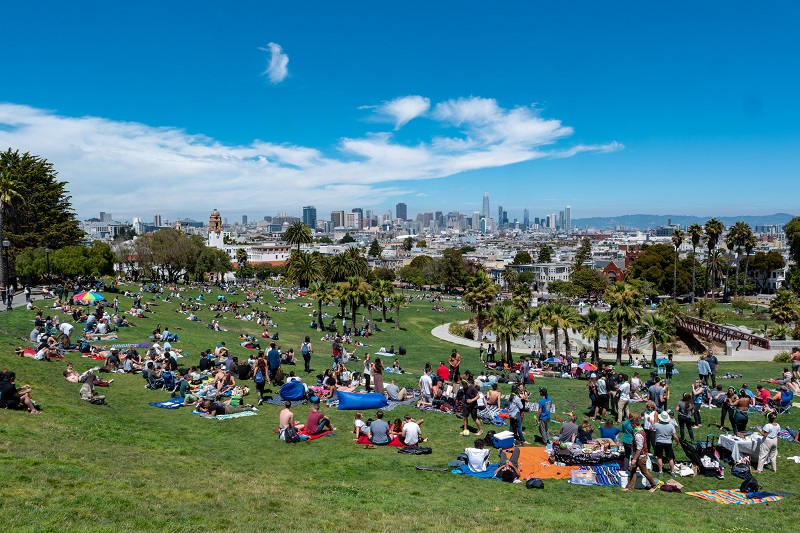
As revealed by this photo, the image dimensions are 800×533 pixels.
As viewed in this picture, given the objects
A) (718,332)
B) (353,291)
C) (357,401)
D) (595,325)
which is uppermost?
(353,291)

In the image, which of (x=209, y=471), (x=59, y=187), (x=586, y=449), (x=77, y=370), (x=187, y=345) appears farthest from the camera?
(x=59, y=187)

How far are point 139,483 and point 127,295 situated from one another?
41170 millimetres

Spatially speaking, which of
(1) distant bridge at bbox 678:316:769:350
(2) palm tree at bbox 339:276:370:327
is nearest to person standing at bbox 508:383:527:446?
(2) palm tree at bbox 339:276:370:327

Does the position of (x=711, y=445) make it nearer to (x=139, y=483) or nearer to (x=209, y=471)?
(x=209, y=471)

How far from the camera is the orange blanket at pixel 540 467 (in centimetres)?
1197

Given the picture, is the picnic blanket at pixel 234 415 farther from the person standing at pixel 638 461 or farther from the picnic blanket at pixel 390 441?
the person standing at pixel 638 461

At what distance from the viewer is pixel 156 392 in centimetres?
1783

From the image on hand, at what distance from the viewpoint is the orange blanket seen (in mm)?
11969

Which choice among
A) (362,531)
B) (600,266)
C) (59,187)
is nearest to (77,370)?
(362,531)

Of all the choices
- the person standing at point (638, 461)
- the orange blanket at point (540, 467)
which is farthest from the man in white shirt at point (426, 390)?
the person standing at point (638, 461)

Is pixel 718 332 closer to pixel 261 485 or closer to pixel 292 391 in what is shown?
pixel 292 391

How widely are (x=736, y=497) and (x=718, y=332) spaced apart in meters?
39.6

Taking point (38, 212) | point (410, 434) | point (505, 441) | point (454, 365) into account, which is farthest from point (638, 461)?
point (38, 212)

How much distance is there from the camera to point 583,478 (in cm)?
1177
